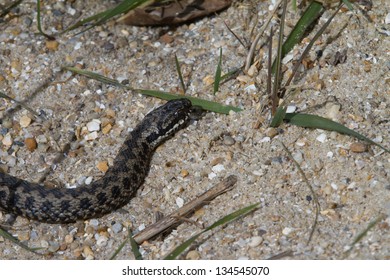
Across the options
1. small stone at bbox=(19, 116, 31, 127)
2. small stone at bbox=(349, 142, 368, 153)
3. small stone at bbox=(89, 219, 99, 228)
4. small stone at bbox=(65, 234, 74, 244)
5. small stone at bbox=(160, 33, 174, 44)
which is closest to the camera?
small stone at bbox=(349, 142, 368, 153)

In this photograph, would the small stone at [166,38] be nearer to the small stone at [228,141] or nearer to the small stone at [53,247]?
the small stone at [228,141]

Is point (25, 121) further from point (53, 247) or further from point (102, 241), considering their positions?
point (102, 241)

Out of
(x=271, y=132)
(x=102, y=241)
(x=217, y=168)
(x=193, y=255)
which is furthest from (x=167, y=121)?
(x=193, y=255)

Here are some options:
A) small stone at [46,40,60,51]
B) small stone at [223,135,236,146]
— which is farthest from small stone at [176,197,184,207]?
small stone at [46,40,60,51]

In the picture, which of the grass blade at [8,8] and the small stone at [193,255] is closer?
the small stone at [193,255]

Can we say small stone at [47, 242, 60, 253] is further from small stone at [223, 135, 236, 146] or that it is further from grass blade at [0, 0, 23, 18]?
grass blade at [0, 0, 23, 18]

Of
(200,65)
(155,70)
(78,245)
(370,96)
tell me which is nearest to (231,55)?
(200,65)

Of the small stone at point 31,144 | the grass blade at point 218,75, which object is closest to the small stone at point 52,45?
the small stone at point 31,144
